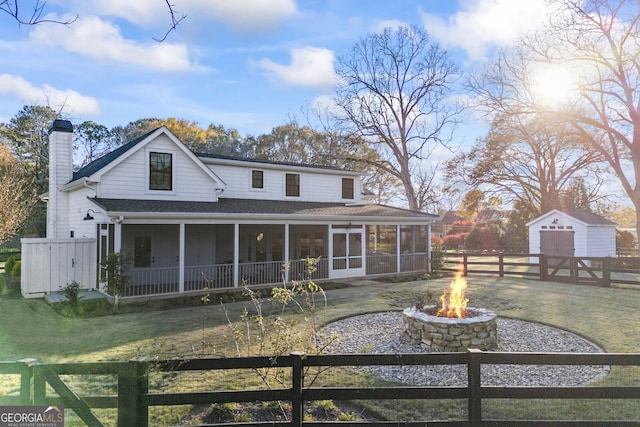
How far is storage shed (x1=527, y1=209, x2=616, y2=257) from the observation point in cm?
2320

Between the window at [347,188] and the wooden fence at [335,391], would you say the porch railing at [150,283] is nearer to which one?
the wooden fence at [335,391]

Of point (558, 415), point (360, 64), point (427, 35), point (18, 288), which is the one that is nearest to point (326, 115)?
point (360, 64)

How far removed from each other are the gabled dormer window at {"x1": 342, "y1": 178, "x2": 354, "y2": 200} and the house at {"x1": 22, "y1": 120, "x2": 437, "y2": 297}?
1.77 feet

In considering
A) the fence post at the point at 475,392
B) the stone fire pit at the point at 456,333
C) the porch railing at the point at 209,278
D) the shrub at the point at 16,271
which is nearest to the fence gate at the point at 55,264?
the porch railing at the point at 209,278

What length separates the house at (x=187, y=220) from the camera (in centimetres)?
1375

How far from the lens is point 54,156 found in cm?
1722

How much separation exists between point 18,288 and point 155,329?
10042mm

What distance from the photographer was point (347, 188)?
23.1 meters

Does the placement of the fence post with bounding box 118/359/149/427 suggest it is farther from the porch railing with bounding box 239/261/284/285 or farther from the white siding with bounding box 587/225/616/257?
the white siding with bounding box 587/225/616/257

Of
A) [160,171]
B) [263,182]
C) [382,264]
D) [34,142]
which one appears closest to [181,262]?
[160,171]

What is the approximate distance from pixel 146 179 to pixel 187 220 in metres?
2.97

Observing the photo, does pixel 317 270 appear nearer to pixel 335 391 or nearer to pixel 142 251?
pixel 142 251

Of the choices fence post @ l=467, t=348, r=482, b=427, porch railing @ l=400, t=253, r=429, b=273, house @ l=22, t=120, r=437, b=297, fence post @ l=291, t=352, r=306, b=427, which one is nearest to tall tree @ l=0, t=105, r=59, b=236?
house @ l=22, t=120, r=437, b=297

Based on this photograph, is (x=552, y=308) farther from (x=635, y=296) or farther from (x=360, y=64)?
(x=360, y=64)
